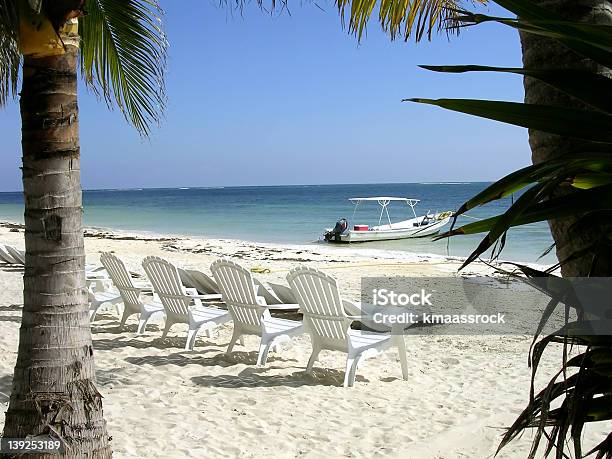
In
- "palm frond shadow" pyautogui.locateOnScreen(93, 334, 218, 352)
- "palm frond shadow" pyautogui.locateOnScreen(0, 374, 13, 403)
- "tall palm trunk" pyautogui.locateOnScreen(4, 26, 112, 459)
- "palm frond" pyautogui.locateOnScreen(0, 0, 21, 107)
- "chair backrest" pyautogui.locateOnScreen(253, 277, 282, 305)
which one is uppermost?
"palm frond" pyautogui.locateOnScreen(0, 0, 21, 107)

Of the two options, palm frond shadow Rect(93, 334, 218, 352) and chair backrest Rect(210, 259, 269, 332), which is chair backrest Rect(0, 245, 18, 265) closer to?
palm frond shadow Rect(93, 334, 218, 352)

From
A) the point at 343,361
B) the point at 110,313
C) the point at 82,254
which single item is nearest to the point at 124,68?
the point at 82,254

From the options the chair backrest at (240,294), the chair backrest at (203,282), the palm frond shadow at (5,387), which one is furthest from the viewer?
the chair backrest at (203,282)

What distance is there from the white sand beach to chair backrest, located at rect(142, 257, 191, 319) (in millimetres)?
391

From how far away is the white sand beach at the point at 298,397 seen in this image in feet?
13.6

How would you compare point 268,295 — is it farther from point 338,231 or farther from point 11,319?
point 338,231

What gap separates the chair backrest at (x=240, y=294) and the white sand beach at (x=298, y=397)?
39cm

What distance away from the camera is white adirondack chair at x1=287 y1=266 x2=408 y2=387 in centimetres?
568

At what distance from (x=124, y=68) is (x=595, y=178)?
515 cm

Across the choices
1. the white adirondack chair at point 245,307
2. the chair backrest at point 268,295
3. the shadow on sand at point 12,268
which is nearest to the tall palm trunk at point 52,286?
the white adirondack chair at point 245,307

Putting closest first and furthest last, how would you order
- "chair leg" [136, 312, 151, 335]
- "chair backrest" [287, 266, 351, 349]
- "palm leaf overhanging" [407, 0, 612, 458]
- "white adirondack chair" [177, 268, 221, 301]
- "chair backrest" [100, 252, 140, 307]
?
1. "palm leaf overhanging" [407, 0, 612, 458]
2. "chair backrest" [287, 266, 351, 349]
3. "chair leg" [136, 312, 151, 335]
4. "chair backrest" [100, 252, 140, 307]
5. "white adirondack chair" [177, 268, 221, 301]

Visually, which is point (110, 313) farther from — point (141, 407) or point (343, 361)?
point (141, 407)

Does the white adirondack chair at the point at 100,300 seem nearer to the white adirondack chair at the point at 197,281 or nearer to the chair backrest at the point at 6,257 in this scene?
the white adirondack chair at the point at 197,281

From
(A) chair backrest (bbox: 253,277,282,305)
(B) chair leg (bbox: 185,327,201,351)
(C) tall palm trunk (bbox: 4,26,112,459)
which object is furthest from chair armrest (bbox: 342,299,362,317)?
(C) tall palm trunk (bbox: 4,26,112,459)
